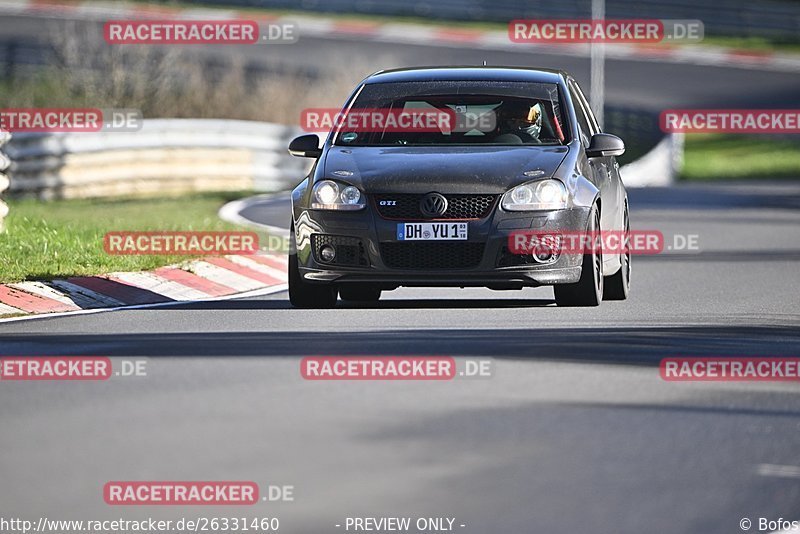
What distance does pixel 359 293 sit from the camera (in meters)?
14.2

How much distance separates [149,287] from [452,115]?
9.09 feet

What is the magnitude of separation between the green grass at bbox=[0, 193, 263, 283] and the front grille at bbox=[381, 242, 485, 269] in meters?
3.12

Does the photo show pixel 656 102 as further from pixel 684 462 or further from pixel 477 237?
pixel 684 462

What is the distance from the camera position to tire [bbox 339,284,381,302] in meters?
14.0

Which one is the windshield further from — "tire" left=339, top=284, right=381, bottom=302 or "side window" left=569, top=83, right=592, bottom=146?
"tire" left=339, top=284, right=381, bottom=302

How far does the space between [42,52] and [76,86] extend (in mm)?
5534

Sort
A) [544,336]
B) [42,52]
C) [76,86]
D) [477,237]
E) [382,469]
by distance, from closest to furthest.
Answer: [382,469]
[544,336]
[477,237]
[76,86]
[42,52]

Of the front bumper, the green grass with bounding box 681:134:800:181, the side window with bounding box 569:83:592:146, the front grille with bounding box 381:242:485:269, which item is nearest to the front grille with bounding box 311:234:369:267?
the front bumper

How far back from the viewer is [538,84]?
13961 millimetres

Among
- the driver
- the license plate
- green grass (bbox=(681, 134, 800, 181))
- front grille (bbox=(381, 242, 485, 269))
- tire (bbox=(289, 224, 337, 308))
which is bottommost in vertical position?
green grass (bbox=(681, 134, 800, 181))

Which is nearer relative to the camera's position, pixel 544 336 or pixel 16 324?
pixel 544 336

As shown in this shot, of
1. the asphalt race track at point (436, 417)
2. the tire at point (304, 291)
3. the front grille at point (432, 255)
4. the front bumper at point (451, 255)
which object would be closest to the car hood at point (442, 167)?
the front bumper at point (451, 255)

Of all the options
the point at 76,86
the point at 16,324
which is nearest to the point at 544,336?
the point at 16,324

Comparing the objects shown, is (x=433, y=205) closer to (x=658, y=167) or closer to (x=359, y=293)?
(x=359, y=293)
